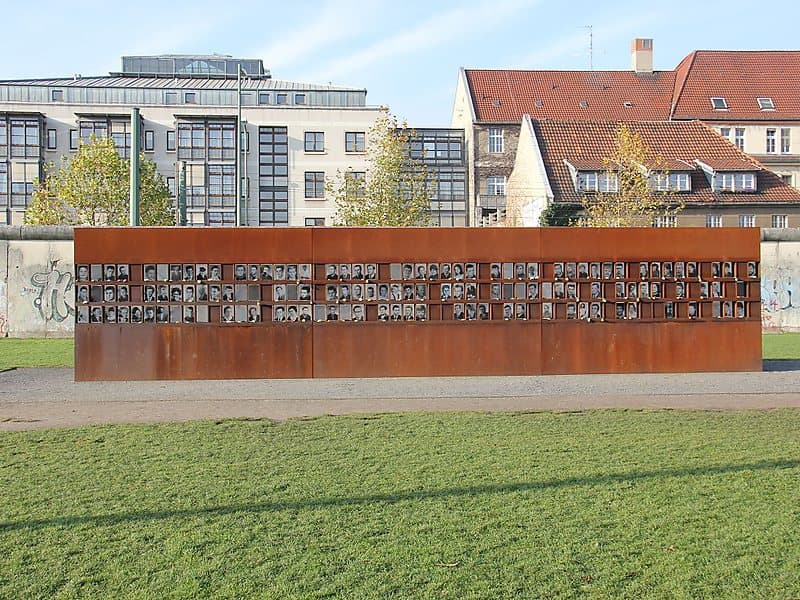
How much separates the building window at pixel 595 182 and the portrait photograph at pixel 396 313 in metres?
31.9

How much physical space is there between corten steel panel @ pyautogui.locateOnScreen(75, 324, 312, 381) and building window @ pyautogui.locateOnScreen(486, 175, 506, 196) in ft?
164

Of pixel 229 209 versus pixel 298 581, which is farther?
pixel 229 209

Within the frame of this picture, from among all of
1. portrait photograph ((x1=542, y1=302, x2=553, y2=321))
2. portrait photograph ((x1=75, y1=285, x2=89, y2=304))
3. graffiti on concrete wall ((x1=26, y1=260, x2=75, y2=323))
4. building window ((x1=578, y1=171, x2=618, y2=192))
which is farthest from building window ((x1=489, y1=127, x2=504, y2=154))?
portrait photograph ((x1=75, y1=285, x2=89, y2=304))

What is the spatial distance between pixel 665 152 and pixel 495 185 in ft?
55.3

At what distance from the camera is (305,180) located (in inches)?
Answer: 2665

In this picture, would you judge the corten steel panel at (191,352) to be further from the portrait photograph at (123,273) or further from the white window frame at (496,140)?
the white window frame at (496,140)

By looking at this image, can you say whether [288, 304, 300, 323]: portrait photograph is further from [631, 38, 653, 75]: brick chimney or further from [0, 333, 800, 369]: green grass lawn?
[631, 38, 653, 75]: brick chimney

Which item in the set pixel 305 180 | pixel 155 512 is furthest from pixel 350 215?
pixel 155 512

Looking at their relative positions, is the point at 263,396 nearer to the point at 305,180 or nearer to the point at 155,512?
the point at 155,512

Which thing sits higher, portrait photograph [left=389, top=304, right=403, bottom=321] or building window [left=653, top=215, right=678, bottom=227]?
building window [left=653, top=215, right=678, bottom=227]

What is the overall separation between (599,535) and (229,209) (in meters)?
61.7

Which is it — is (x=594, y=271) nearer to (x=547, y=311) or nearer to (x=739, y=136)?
(x=547, y=311)

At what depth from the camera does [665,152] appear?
5225cm

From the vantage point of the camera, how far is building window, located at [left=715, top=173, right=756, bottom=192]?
167ft
